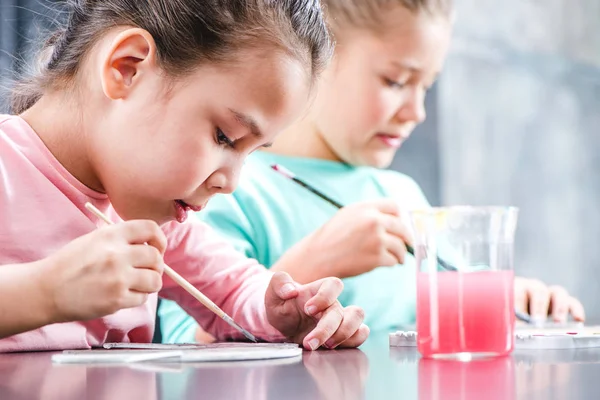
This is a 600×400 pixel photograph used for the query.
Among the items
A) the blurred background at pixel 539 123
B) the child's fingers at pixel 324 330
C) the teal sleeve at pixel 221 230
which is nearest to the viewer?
the child's fingers at pixel 324 330

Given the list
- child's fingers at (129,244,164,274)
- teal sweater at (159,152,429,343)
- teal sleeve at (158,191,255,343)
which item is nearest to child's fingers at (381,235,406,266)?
teal sweater at (159,152,429,343)

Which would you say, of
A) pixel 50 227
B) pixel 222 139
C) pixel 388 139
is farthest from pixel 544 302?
pixel 50 227

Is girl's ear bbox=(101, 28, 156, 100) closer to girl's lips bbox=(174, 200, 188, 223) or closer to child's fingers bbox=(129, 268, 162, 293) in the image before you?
girl's lips bbox=(174, 200, 188, 223)

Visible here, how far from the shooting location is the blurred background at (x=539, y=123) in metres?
2.90

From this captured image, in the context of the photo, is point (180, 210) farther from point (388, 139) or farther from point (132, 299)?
point (388, 139)

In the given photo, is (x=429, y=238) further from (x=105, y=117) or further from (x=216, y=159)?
(x=105, y=117)

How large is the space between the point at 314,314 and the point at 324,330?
0.23ft

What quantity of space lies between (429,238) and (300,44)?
379 mm

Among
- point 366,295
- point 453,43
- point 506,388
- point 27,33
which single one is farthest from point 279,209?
point 453,43

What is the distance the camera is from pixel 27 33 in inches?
82.7

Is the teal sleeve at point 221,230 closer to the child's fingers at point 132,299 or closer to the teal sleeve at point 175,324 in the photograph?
the teal sleeve at point 175,324

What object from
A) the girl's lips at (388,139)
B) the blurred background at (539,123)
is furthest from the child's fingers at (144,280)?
the blurred background at (539,123)

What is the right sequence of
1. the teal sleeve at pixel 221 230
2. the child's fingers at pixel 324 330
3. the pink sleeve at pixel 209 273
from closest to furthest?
1. the child's fingers at pixel 324 330
2. the pink sleeve at pixel 209 273
3. the teal sleeve at pixel 221 230

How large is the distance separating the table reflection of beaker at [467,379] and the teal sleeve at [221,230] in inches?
31.3
